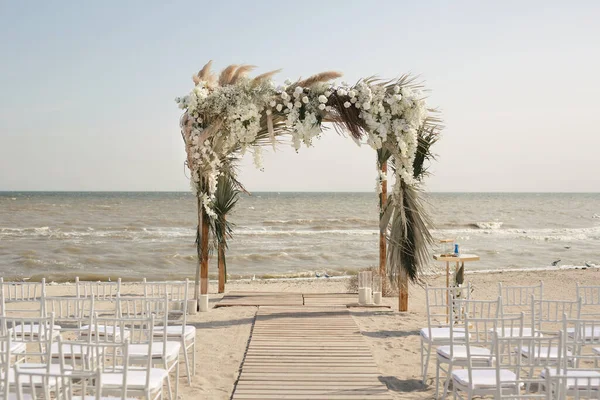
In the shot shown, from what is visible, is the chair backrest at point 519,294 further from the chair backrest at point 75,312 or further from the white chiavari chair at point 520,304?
the chair backrest at point 75,312

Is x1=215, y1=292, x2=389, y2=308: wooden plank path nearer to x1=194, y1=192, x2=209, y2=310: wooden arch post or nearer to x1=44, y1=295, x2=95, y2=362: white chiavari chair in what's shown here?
x1=194, y1=192, x2=209, y2=310: wooden arch post

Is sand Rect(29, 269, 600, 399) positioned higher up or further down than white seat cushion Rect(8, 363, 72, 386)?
further down

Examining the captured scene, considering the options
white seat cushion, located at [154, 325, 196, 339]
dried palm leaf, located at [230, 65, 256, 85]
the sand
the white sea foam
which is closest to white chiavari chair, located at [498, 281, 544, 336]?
the sand

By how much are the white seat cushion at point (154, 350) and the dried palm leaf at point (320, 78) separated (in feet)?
14.4

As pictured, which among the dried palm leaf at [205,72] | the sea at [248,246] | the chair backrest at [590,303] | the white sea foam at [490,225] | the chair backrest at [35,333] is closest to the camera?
the chair backrest at [35,333]

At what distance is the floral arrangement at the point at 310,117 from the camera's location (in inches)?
300

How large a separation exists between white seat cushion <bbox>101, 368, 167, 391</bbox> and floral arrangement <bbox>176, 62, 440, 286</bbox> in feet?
14.4

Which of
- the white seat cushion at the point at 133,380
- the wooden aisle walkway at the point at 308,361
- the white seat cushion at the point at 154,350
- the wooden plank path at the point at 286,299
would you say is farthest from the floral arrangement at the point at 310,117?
the white seat cushion at the point at 133,380

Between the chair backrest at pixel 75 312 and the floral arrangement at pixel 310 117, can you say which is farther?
Result: the floral arrangement at pixel 310 117

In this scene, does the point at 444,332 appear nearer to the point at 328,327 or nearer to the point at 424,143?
the point at 328,327

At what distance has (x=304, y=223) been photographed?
31.6 metres

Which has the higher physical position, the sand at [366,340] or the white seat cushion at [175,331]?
the white seat cushion at [175,331]

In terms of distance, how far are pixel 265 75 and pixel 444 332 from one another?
4.43m

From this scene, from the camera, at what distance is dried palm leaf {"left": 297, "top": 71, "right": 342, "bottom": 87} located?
7680 mm
